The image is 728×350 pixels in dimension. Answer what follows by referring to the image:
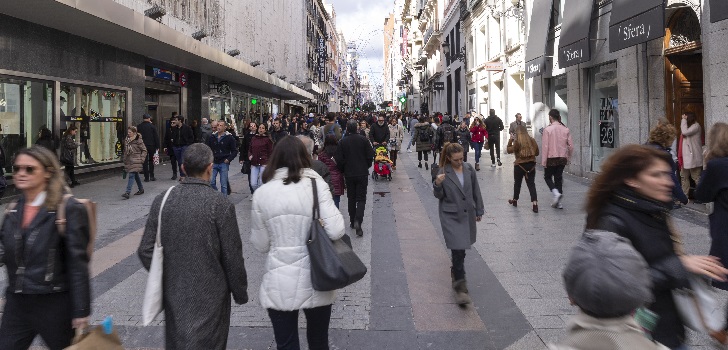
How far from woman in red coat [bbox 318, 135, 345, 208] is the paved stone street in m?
0.79

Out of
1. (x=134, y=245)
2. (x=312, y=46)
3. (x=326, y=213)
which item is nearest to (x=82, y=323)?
(x=326, y=213)

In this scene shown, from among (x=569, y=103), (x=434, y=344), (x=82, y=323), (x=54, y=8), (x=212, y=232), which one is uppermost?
(x=54, y=8)

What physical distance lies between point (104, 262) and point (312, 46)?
2163 inches

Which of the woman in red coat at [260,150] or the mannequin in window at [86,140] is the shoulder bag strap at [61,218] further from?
the mannequin in window at [86,140]

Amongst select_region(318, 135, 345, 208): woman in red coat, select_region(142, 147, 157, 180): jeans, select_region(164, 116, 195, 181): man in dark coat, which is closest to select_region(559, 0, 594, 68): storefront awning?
select_region(318, 135, 345, 208): woman in red coat

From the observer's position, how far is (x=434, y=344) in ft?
14.8

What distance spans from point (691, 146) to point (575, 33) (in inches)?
195

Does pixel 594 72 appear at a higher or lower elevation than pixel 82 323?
higher

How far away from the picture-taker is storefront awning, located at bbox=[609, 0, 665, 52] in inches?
381

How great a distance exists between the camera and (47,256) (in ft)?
10.0

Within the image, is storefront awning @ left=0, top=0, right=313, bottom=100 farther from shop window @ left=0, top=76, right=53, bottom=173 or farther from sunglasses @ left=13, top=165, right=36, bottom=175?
sunglasses @ left=13, top=165, right=36, bottom=175

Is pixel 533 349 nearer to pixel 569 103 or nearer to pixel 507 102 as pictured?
pixel 569 103

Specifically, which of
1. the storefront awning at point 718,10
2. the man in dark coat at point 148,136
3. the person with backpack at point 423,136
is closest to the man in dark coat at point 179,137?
the man in dark coat at point 148,136

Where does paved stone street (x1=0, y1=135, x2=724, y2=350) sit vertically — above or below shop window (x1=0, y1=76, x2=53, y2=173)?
below
